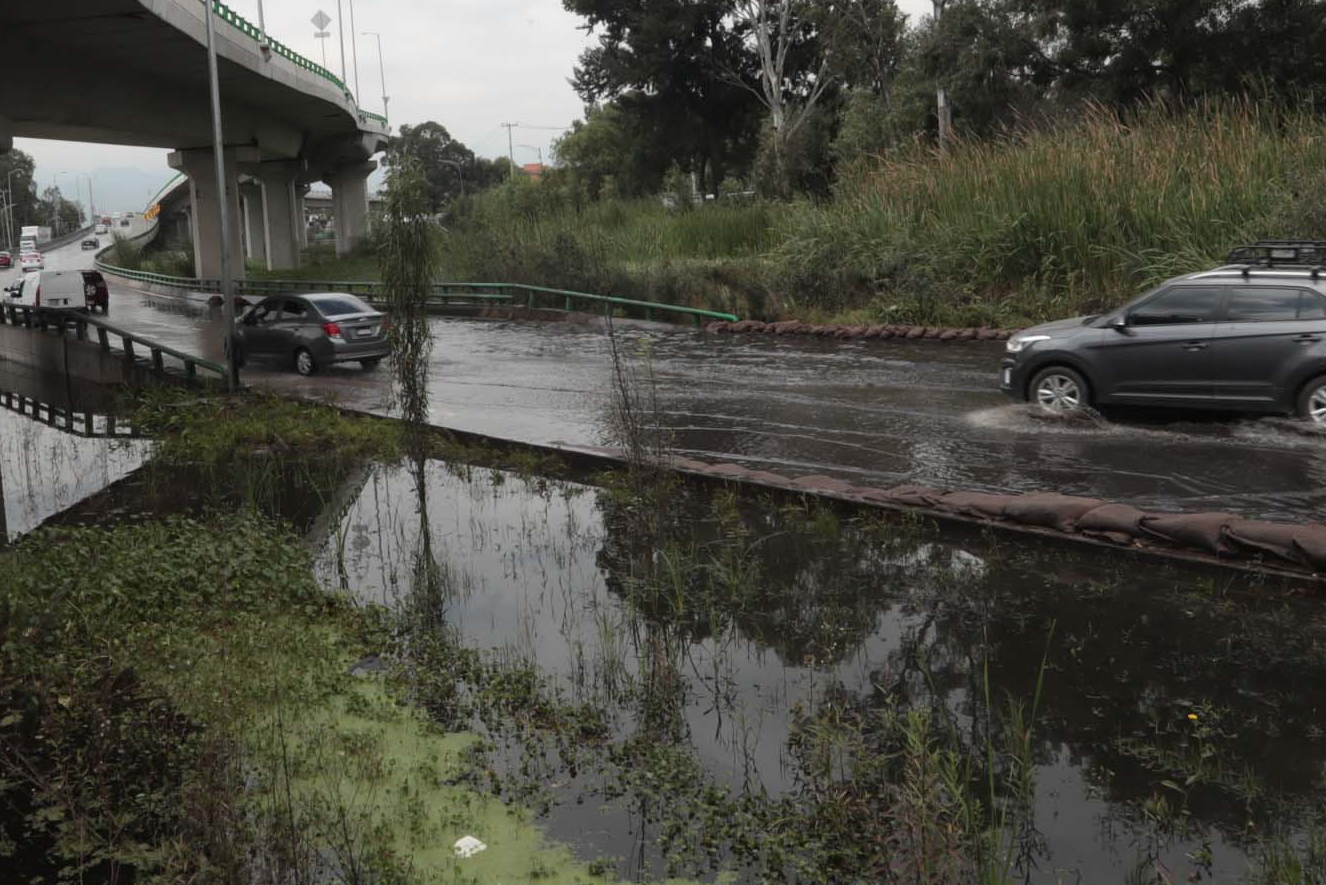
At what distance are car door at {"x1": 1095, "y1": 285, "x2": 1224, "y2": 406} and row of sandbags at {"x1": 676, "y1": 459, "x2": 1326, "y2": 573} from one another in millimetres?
4688

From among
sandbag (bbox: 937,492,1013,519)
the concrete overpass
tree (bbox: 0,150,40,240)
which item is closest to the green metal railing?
the concrete overpass

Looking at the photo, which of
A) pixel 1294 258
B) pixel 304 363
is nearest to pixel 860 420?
pixel 1294 258

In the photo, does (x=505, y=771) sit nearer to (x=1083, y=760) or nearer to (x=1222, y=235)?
(x=1083, y=760)

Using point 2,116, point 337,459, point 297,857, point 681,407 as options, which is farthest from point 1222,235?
point 2,116

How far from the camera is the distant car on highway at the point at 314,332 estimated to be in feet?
76.8

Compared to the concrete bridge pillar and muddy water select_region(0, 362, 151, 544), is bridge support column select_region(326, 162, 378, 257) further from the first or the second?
muddy water select_region(0, 362, 151, 544)

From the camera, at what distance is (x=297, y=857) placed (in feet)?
16.7

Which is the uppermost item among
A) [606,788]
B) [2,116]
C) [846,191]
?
[2,116]

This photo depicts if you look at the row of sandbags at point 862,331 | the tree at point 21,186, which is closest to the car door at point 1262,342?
the row of sandbags at point 862,331

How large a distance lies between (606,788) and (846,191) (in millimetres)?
25878

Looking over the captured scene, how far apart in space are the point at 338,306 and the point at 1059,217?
14.5 m

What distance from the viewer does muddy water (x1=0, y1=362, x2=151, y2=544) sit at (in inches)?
508

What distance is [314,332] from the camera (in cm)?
2356

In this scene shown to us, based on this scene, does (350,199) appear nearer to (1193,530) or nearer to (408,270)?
(408,270)
